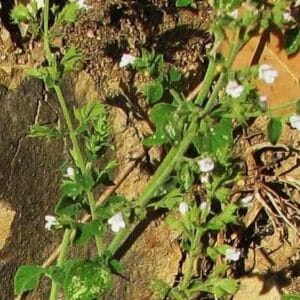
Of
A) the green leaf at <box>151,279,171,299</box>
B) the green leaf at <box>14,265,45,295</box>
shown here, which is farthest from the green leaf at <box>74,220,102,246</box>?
the green leaf at <box>151,279,171,299</box>

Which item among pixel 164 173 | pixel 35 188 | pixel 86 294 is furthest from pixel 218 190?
pixel 35 188

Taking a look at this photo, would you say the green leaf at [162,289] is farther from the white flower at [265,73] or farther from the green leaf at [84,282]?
the white flower at [265,73]

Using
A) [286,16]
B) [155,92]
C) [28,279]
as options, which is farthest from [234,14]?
[28,279]

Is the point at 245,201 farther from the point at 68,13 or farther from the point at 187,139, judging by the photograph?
the point at 68,13

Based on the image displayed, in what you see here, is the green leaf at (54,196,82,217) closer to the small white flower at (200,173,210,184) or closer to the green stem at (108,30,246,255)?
the green stem at (108,30,246,255)

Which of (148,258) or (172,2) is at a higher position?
(172,2)

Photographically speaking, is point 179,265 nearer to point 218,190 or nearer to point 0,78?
point 218,190

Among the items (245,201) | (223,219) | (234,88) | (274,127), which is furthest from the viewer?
(245,201)
